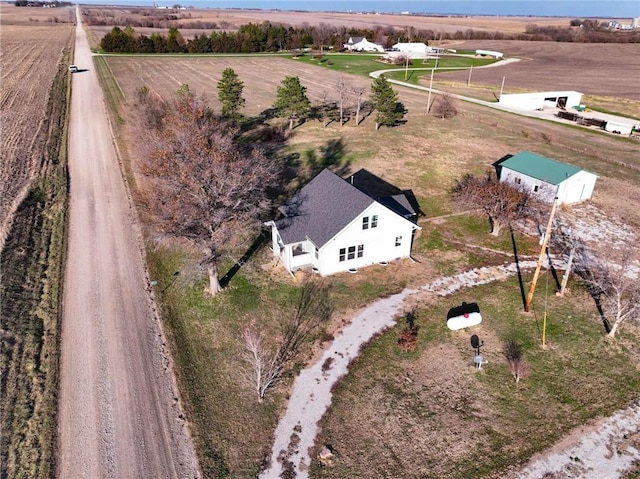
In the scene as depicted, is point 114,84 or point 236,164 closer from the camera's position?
point 236,164

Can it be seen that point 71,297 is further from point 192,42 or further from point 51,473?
point 192,42

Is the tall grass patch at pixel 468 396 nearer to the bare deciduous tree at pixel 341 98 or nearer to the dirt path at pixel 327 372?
the dirt path at pixel 327 372

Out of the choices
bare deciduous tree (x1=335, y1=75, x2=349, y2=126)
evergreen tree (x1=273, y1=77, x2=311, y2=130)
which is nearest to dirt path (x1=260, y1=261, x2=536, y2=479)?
evergreen tree (x1=273, y1=77, x2=311, y2=130)

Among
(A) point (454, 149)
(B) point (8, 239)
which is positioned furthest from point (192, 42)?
(B) point (8, 239)

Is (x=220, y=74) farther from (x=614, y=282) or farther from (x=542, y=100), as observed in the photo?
(x=614, y=282)

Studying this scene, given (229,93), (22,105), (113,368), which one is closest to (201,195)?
(113,368)

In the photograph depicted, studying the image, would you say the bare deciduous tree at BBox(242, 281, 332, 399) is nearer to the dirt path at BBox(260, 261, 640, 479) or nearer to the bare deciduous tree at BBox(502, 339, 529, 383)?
the dirt path at BBox(260, 261, 640, 479)

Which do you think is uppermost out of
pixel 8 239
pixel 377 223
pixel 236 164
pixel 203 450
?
pixel 236 164
